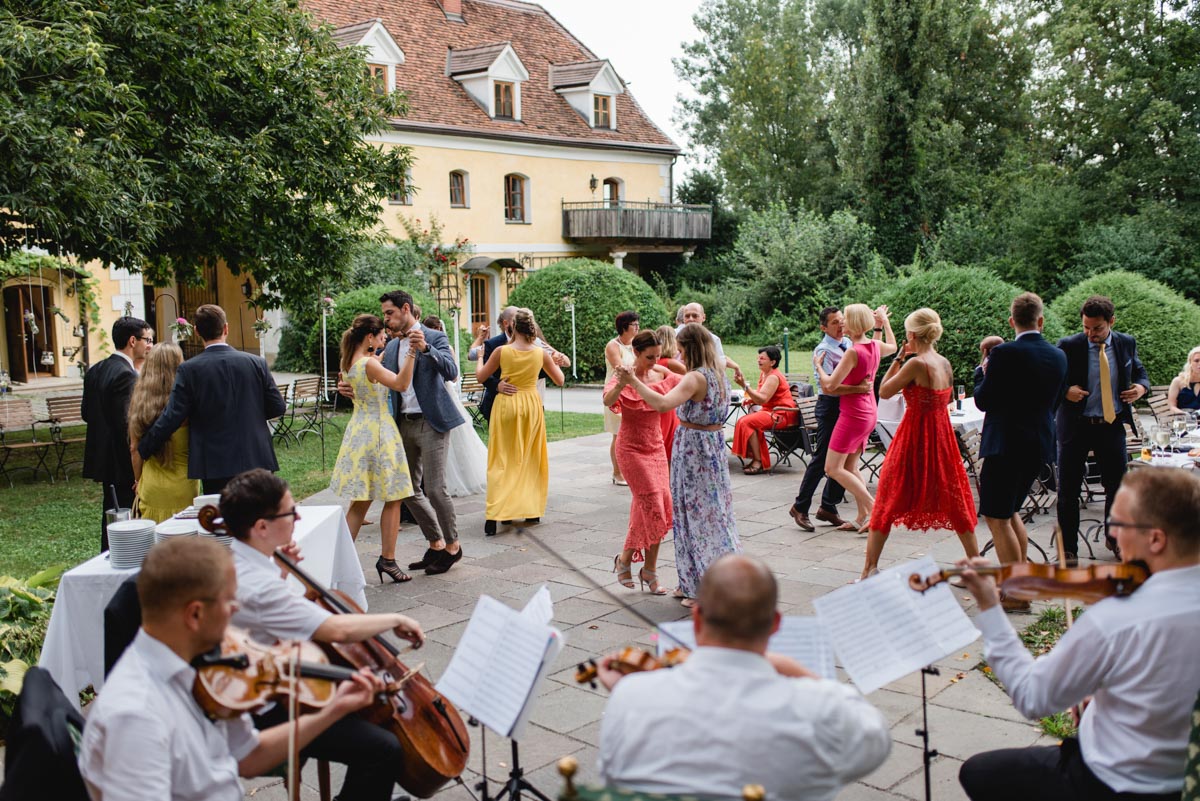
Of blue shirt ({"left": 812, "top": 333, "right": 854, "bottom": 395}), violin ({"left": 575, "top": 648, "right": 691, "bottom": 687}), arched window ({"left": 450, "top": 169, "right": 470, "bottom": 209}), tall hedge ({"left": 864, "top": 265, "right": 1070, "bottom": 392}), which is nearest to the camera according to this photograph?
violin ({"left": 575, "top": 648, "right": 691, "bottom": 687})

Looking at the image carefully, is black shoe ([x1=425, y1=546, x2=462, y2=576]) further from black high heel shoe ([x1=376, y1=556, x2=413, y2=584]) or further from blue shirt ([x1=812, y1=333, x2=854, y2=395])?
blue shirt ([x1=812, y1=333, x2=854, y2=395])

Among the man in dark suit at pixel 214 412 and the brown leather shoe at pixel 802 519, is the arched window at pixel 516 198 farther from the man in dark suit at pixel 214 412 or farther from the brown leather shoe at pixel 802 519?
the man in dark suit at pixel 214 412

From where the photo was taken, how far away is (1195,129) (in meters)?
26.4

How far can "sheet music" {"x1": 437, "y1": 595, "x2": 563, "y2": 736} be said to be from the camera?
2.92 metres

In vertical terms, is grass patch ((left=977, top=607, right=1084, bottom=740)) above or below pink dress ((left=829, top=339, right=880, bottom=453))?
below

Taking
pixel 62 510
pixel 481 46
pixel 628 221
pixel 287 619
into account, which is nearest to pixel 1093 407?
pixel 287 619

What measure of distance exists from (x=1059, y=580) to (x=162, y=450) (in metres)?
5.29

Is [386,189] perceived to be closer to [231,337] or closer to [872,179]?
[231,337]

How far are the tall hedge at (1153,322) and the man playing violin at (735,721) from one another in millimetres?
15276

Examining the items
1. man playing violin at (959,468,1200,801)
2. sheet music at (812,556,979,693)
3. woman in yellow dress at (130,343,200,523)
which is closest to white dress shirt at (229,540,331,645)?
sheet music at (812,556,979,693)

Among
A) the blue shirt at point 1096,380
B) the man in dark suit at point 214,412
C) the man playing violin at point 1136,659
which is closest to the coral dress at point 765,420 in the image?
the blue shirt at point 1096,380

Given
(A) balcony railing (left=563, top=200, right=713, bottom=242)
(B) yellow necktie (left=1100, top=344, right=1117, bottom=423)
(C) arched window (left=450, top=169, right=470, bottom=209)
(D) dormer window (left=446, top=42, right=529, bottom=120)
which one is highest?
(D) dormer window (left=446, top=42, right=529, bottom=120)

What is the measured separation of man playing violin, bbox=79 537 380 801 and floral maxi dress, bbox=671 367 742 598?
3974 millimetres

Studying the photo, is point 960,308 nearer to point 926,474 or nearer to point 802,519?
point 802,519
